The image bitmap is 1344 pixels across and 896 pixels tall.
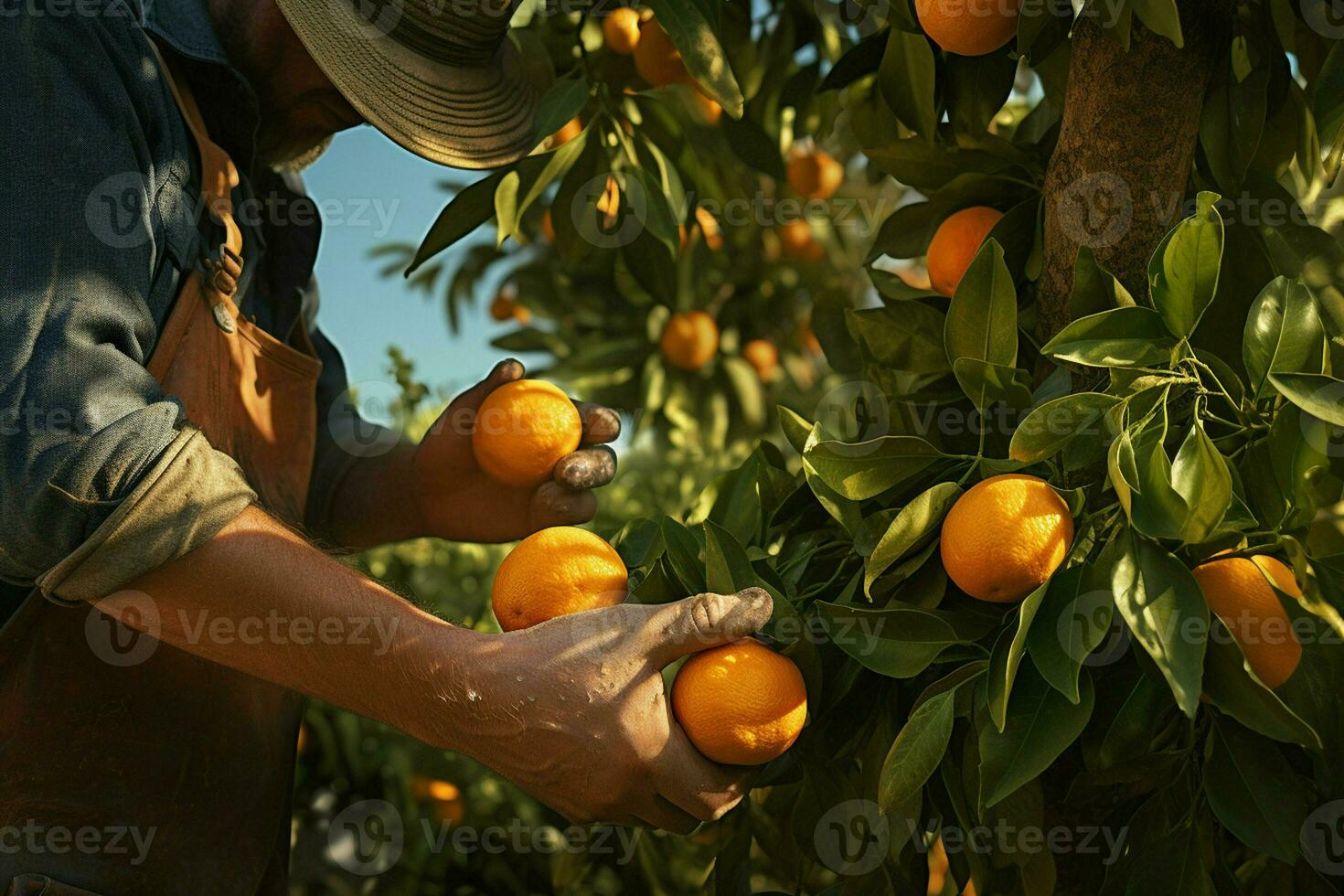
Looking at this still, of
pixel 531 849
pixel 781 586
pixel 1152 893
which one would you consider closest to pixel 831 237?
pixel 531 849

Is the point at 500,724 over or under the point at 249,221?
under

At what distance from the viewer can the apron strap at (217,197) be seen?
118cm

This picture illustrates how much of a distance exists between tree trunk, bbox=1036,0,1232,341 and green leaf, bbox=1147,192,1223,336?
0.19 meters

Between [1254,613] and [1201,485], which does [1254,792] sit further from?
[1201,485]

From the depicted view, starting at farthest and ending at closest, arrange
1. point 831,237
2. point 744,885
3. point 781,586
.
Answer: point 831,237
point 744,885
point 781,586

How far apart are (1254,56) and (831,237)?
1.54m

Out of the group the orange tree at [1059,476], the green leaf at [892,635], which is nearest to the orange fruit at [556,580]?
the orange tree at [1059,476]

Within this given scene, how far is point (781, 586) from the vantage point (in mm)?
1121

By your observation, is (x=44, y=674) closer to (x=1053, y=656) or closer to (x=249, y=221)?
(x=249, y=221)

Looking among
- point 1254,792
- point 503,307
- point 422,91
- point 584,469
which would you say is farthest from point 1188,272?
point 503,307

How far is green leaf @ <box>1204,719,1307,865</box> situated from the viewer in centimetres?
95

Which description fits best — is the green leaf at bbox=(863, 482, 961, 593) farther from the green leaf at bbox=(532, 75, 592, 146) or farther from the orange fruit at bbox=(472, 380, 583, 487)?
the green leaf at bbox=(532, 75, 592, 146)

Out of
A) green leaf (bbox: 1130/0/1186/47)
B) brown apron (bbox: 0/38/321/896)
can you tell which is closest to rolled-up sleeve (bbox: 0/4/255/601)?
brown apron (bbox: 0/38/321/896)

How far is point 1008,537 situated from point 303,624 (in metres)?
0.54
